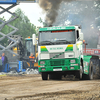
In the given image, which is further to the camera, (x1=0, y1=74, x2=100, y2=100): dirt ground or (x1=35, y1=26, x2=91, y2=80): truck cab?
(x1=35, y1=26, x2=91, y2=80): truck cab

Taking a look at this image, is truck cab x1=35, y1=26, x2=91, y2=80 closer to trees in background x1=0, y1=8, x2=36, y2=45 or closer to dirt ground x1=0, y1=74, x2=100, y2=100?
dirt ground x1=0, y1=74, x2=100, y2=100

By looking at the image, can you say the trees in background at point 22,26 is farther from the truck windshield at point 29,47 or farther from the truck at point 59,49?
the truck at point 59,49

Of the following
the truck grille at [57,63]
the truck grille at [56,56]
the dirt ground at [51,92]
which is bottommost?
the dirt ground at [51,92]

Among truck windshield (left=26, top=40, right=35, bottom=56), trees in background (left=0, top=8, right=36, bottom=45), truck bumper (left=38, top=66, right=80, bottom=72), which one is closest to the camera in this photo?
truck bumper (left=38, top=66, right=80, bottom=72)

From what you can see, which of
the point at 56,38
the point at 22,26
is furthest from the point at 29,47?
the point at 22,26

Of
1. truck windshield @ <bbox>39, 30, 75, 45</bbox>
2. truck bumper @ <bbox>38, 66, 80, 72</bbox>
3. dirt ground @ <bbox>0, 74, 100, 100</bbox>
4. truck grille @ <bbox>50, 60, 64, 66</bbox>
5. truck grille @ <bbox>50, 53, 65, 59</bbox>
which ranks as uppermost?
truck windshield @ <bbox>39, 30, 75, 45</bbox>

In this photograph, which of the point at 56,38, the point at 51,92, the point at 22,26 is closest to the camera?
the point at 51,92

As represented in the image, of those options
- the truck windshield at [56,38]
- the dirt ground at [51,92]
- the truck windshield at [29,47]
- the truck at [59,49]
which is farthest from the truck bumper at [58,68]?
the truck windshield at [29,47]

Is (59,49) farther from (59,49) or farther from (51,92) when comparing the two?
(51,92)

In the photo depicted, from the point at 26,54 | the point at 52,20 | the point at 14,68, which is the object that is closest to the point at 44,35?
the point at 52,20

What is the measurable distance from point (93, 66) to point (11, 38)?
11.0 meters

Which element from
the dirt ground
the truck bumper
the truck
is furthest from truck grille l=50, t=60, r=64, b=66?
the dirt ground

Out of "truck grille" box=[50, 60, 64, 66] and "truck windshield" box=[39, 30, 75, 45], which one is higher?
"truck windshield" box=[39, 30, 75, 45]

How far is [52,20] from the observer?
84.8ft
